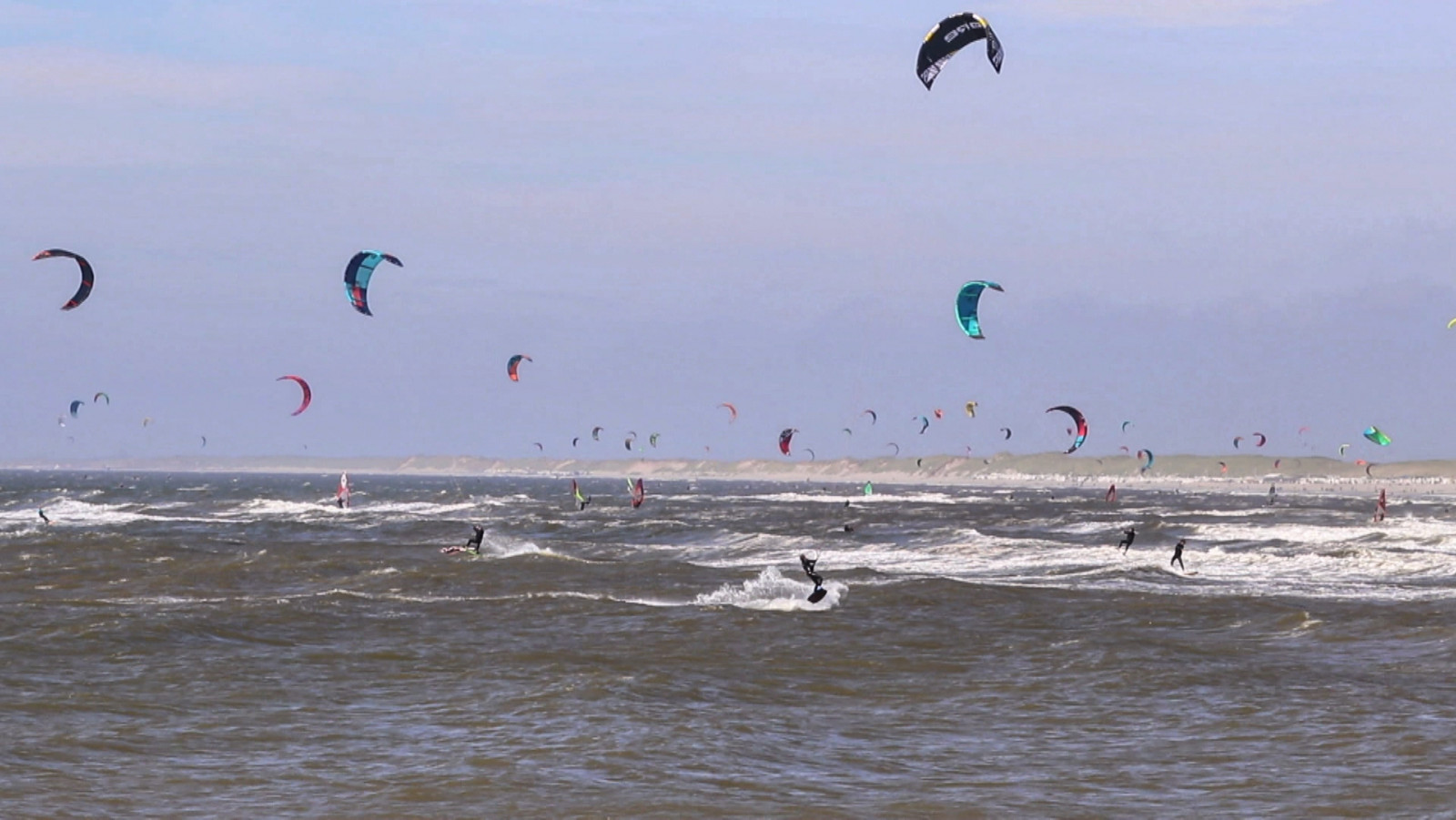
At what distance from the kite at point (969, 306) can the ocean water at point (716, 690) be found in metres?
7.08

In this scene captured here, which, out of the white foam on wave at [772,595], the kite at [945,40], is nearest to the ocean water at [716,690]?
the white foam on wave at [772,595]

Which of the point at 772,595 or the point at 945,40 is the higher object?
the point at 945,40

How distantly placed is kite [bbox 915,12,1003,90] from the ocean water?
27.9ft

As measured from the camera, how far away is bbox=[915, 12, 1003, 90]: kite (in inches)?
1025

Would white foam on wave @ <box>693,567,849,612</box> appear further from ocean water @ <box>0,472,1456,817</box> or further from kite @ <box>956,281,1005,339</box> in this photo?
kite @ <box>956,281,1005,339</box>

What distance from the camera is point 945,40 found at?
87.0 feet

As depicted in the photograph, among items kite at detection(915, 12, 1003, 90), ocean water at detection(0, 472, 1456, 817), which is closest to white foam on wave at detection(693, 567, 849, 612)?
ocean water at detection(0, 472, 1456, 817)

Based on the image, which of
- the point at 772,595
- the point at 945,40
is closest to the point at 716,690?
the point at 772,595

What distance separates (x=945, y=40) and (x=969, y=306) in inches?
479

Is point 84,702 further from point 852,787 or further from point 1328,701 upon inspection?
point 1328,701

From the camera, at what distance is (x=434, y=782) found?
35.5 feet

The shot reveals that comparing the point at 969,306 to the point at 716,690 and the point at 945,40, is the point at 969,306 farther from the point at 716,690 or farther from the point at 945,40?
the point at 716,690

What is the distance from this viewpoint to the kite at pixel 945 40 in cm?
2603

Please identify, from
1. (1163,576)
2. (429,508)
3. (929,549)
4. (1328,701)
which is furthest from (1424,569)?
(429,508)
